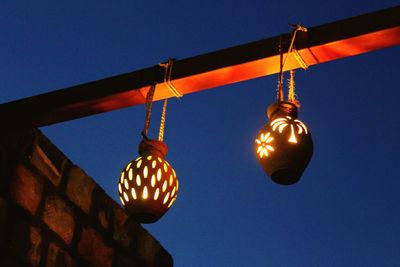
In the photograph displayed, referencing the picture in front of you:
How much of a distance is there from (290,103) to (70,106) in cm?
120

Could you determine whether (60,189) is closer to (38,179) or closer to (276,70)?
(38,179)

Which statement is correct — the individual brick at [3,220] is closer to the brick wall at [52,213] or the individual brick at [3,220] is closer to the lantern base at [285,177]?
the brick wall at [52,213]

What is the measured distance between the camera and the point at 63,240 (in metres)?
3.57

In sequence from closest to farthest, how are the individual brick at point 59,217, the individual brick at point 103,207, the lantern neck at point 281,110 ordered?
the lantern neck at point 281,110, the individual brick at point 59,217, the individual brick at point 103,207

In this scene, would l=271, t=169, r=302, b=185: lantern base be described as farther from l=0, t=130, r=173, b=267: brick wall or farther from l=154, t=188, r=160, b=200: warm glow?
l=0, t=130, r=173, b=267: brick wall

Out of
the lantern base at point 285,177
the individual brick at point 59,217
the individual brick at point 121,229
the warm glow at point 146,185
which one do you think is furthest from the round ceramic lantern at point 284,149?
the individual brick at point 121,229

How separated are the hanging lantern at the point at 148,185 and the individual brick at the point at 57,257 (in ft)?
1.46

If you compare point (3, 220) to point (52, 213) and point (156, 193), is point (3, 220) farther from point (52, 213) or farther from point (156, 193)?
point (156, 193)

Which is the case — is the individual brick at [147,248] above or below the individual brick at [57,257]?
above

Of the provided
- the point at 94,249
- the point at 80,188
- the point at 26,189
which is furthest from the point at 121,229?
the point at 26,189

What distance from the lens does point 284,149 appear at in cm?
294

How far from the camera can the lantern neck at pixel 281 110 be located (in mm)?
3084

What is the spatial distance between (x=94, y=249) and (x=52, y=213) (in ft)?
1.29

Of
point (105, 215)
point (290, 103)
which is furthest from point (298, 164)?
point (105, 215)
